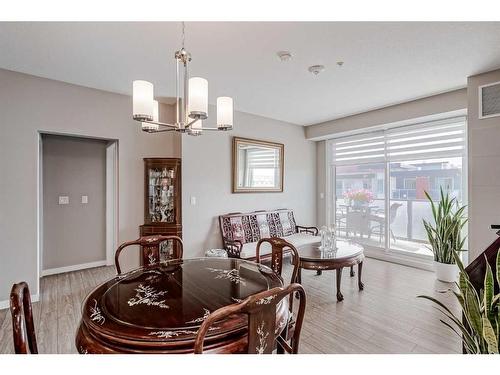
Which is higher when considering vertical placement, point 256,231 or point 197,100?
point 197,100

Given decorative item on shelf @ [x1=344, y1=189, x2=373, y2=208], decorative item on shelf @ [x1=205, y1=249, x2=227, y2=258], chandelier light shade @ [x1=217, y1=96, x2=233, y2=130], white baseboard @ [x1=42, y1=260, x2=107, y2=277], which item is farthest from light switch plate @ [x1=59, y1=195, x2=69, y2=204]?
decorative item on shelf @ [x1=344, y1=189, x2=373, y2=208]

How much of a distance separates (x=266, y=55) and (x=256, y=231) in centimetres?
277

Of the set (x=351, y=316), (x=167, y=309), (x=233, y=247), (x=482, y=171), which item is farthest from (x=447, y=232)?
(x=167, y=309)

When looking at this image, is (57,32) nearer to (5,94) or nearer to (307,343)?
(5,94)

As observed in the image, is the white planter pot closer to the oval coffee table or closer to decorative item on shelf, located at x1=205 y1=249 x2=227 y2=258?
the oval coffee table

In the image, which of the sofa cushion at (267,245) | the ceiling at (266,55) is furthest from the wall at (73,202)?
the sofa cushion at (267,245)

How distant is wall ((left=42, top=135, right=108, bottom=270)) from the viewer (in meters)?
3.94

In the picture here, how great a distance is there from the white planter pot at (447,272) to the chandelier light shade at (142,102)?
4.20 m

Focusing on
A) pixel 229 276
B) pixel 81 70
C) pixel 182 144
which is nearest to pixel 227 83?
pixel 182 144

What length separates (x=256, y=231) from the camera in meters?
4.40

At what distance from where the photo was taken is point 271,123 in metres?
4.95

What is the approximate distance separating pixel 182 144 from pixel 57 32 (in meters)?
1.93

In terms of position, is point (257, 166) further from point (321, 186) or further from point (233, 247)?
point (321, 186)

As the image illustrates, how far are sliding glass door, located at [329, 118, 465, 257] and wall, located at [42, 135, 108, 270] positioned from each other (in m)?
4.57
